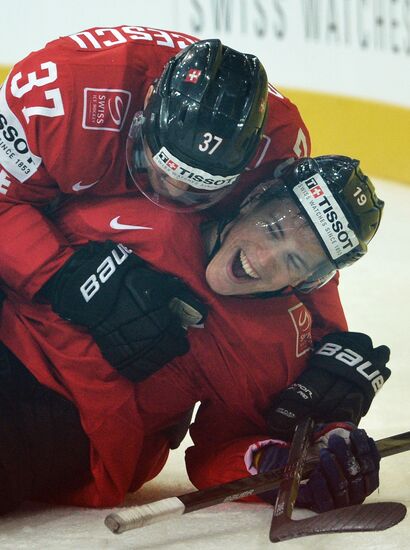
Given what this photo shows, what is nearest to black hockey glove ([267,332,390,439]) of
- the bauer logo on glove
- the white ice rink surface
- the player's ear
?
the bauer logo on glove

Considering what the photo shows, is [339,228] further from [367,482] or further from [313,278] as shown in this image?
[367,482]

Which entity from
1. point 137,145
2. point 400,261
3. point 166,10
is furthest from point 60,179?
point 166,10

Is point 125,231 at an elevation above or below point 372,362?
above

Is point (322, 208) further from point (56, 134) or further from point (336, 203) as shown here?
point (56, 134)

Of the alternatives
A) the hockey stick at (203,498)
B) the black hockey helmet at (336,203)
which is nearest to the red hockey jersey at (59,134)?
the black hockey helmet at (336,203)

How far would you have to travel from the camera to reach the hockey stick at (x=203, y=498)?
1463mm

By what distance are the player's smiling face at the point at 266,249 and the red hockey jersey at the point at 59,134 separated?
0.17 metres

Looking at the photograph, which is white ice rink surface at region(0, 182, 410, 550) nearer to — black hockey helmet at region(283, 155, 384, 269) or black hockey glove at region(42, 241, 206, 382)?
black hockey glove at region(42, 241, 206, 382)

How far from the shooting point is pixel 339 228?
167 cm

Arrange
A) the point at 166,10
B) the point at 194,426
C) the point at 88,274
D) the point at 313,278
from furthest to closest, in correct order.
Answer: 1. the point at 166,10
2. the point at 194,426
3. the point at 313,278
4. the point at 88,274

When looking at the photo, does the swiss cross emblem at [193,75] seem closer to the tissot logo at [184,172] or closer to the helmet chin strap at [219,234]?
the tissot logo at [184,172]

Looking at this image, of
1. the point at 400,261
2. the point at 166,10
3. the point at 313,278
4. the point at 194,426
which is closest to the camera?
the point at 313,278

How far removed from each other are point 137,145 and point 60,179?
12 cm

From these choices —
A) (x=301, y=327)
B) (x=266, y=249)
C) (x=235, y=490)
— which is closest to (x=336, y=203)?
(x=266, y=249)
